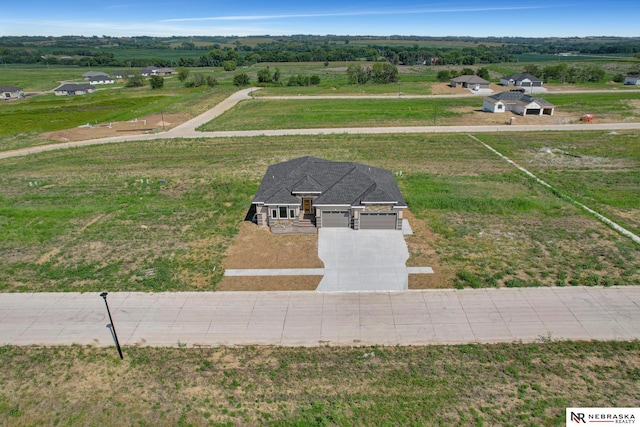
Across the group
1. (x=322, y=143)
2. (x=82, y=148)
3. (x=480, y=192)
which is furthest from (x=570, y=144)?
(x=82, y=148)

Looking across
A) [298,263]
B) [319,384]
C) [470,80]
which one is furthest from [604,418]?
[470,80]

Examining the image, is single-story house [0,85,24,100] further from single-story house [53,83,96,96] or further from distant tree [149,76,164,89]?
distant tree [149,76,164,89]

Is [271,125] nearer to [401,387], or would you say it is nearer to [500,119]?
[500,119]

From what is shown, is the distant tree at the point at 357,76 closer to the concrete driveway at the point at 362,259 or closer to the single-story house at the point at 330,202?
the single-story house at the point at 330,202

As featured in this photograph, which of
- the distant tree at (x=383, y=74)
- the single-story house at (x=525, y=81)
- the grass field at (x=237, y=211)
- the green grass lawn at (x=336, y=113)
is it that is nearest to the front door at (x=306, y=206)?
the grass field at (x=237, y=211)

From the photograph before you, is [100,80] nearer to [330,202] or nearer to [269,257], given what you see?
[330,202]
